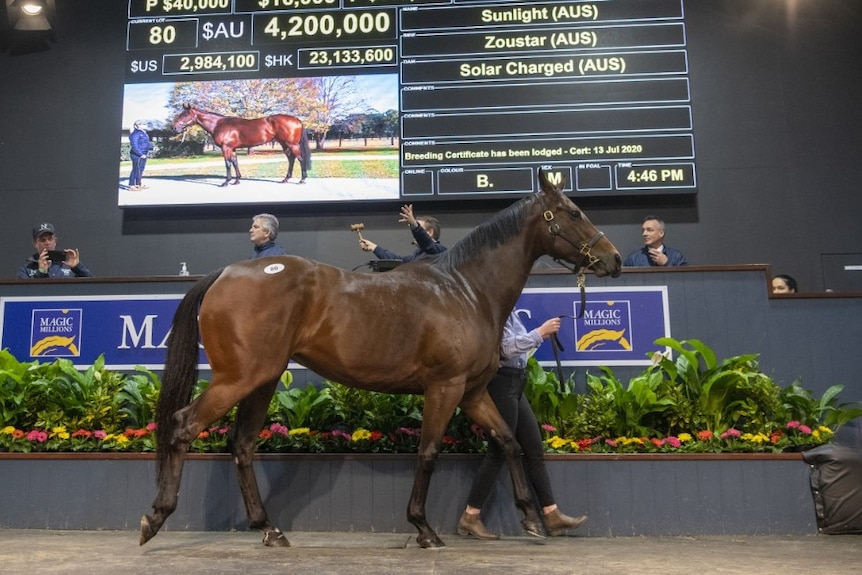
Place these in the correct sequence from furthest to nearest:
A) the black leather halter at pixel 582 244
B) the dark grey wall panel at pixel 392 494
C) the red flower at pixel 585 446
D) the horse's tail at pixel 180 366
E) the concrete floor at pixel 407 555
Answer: the red flower at pixel 585 446, the dark grey wall panel at pixel 392 494, the black leather halter at pixel 582 244, the horse's tail at pixel 180 366, the concrete floor at pixel 407 555

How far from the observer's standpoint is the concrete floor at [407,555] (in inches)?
133

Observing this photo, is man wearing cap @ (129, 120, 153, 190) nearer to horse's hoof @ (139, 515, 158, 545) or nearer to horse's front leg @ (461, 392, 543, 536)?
horse's hoof @ (139, 515, 158, 545)

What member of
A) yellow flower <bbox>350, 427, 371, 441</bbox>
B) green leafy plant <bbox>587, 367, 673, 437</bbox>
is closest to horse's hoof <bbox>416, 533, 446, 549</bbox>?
yellow flower <bbox>350, 427, 371, 441</bbox>

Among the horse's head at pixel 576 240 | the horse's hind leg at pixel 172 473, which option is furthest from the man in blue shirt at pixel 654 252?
the horse's hind leg at pixel 172 473

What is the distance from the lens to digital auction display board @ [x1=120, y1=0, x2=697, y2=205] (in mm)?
7977

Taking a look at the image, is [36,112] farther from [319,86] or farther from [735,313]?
[735,313]

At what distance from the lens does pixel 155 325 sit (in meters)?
5.91

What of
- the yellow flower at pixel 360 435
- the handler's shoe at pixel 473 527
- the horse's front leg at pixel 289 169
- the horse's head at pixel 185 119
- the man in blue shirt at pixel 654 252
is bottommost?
the handler's shoe at pixel 473 527

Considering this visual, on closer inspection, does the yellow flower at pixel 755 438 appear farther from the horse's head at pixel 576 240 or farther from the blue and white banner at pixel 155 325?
the horse's head at pixel 576 240

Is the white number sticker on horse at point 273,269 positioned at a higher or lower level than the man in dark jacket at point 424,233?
lower

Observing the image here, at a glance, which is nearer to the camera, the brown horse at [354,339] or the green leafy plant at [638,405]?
the brown horse at [354,339]

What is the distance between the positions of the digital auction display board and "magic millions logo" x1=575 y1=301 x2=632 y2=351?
8.20ft

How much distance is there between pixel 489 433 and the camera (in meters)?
4.32

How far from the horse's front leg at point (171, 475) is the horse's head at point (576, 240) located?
7.80 ft
